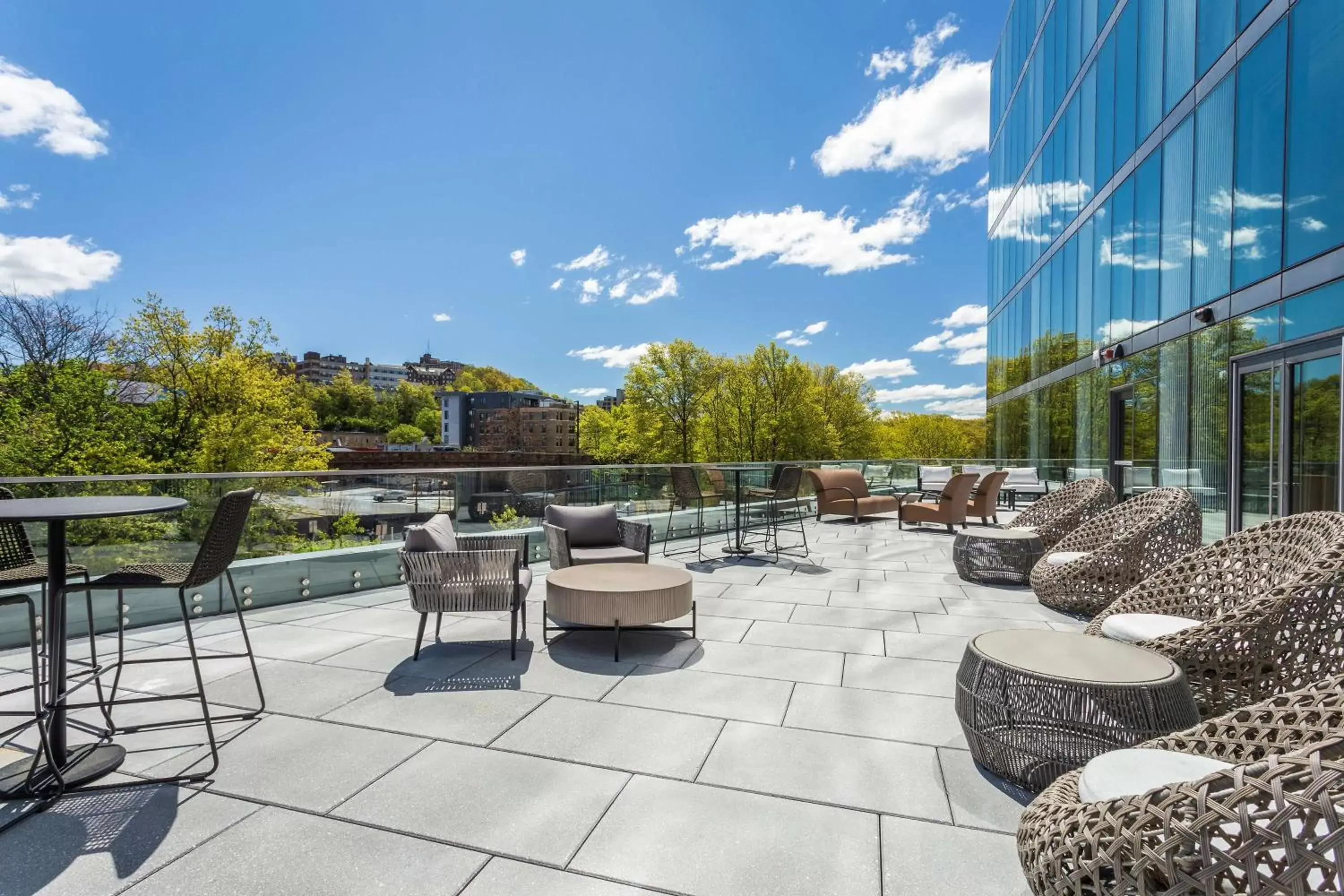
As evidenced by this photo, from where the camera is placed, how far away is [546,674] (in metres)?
3.62

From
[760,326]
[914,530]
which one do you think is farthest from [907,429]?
[914,530]

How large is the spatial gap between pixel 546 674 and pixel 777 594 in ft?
8.62

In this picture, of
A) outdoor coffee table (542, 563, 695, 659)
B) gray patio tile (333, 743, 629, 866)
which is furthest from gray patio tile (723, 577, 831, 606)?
gray patio tile (333, 743, 629, 866)

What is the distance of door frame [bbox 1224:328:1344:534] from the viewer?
5.84 m

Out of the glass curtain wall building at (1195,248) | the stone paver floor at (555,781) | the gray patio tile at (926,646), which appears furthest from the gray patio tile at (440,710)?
the glass curtain wall building at (1195,248)

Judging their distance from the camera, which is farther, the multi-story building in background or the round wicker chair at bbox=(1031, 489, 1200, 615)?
the multi-story building in background

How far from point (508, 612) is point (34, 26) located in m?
19.3

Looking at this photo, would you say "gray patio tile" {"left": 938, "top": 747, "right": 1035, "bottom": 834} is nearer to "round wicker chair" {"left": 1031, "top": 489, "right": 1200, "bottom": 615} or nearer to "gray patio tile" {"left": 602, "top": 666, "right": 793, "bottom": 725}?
"gray patio tile" {"left": 602, "top": 666, "right": 793, "bottom": 725}

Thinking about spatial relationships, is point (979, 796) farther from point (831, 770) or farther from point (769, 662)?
point (769, 662)

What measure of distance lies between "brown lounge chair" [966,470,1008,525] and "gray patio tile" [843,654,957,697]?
7.27 meters

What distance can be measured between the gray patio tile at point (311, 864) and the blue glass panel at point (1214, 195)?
10.1 metres

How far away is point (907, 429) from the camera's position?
176 ft

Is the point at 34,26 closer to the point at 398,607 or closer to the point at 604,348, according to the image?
the point at 398,607

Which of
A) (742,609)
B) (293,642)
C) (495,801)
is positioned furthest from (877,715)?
(293,642)
